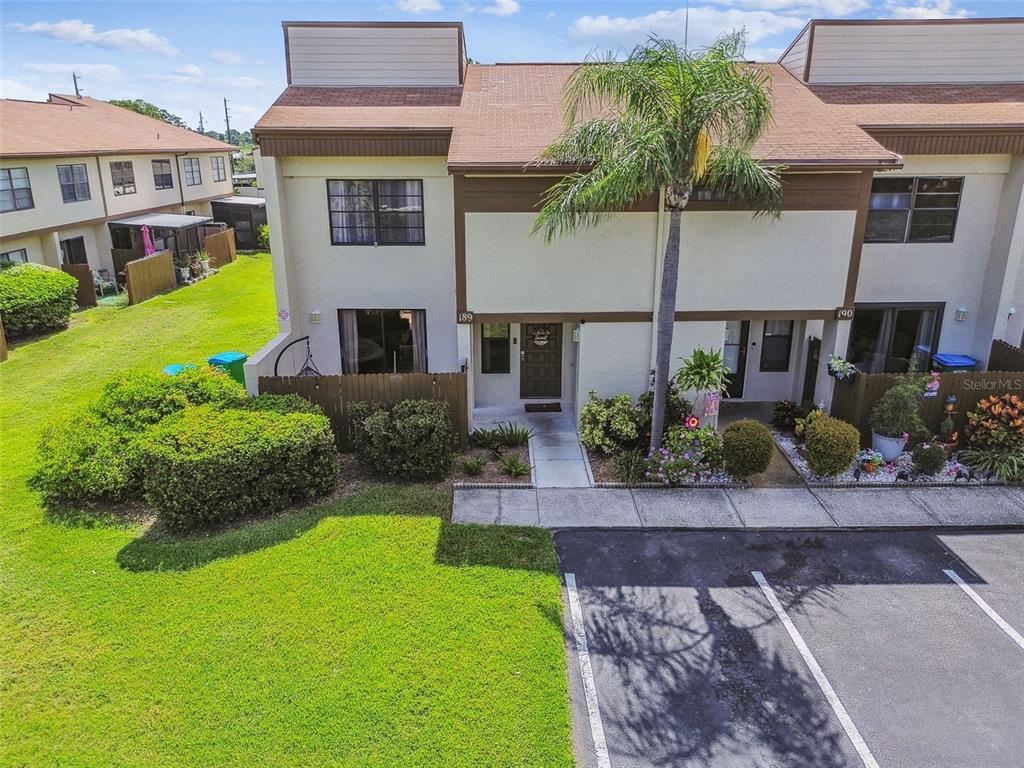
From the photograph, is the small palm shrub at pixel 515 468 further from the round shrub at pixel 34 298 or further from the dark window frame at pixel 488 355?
the round shrub at pixel 34 298

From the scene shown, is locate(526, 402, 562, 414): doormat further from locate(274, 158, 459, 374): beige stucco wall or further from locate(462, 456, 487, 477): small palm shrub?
locate(462, 456, 487, 477): small palm shrub

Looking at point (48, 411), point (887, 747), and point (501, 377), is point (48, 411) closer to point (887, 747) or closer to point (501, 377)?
point (501, 377)

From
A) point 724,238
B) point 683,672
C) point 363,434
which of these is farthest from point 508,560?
point 724,238

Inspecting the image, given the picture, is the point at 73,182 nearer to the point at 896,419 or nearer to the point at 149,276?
the point at 149,276

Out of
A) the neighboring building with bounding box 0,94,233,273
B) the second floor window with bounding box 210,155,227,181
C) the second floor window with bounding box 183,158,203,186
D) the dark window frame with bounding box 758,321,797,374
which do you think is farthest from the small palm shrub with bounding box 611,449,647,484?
the second floor window with bounding box 210,155,227,181

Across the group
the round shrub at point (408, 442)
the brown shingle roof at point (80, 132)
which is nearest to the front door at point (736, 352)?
the round shrub at point (408, 442)

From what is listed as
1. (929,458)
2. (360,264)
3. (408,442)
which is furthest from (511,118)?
(929,458)

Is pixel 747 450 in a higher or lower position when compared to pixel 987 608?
higher
